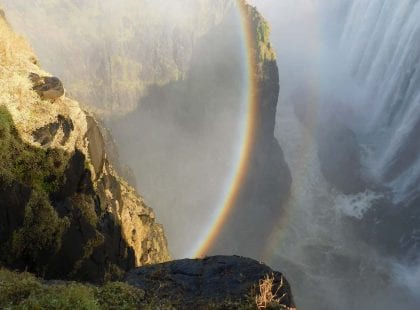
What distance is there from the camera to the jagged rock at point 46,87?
52.5 feet

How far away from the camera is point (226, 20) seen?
4488cm

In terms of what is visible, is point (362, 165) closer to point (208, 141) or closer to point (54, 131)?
point (208, 141)

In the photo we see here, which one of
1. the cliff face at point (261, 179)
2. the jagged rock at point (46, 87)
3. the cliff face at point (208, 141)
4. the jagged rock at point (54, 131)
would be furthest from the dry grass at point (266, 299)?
the cliff face at point (261, 179)

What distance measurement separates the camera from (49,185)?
14875mm

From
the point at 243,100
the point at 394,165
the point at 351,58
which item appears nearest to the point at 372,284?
the point at 394,165

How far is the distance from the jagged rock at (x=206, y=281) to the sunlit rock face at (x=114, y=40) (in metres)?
30.0

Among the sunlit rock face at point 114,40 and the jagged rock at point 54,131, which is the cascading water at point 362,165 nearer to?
the sunlit rock face at point 114,40

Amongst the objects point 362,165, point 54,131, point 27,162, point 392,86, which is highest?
point 392,86

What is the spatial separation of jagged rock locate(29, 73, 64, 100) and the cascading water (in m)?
28.7

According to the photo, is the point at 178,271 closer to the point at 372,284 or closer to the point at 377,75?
the point at 372,284

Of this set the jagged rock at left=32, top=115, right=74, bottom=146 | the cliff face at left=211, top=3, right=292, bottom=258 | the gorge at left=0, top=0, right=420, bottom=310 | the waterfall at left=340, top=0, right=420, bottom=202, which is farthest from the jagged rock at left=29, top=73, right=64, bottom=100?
the waterfall at left=340, top=0, right=420, bottom=202

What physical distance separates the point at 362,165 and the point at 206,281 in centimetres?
4357

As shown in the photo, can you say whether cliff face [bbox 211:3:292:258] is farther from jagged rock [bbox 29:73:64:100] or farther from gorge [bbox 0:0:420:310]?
jagged rock [bbox 29:73:64:100]

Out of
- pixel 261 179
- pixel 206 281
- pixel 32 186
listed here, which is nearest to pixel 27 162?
pixel 32 186
